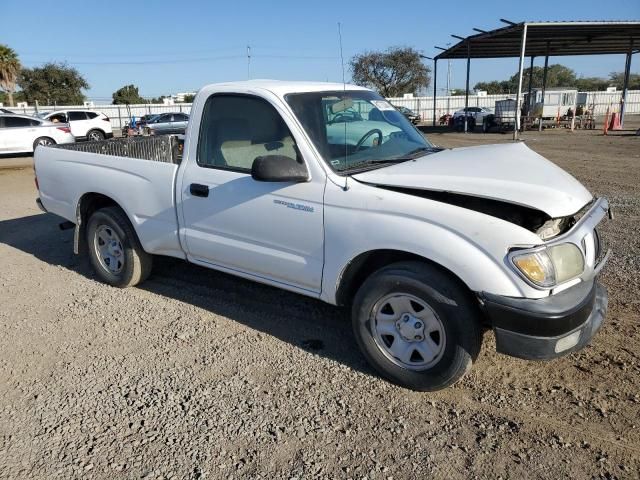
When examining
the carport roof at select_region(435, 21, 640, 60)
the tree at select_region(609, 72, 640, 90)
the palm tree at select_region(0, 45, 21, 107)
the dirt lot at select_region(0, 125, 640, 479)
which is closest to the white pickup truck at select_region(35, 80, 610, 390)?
the dirt lot at select_region(0, 125, 640, 479)

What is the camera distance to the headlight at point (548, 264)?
2756 mm

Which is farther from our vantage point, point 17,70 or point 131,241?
point 17,70

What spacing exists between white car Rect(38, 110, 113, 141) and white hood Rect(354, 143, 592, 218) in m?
23.2

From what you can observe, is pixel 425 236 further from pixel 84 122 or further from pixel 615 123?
pixel 615 123

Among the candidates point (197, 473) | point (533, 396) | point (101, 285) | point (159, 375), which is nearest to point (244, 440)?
point (197, 473)

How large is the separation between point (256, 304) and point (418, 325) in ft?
6.25

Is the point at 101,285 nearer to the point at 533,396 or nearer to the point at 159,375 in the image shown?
the point at 159,375

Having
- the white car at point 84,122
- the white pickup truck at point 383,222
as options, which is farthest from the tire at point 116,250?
the white car at point 84,122

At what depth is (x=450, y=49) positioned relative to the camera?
99.6 feet

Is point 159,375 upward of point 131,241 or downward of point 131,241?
downward

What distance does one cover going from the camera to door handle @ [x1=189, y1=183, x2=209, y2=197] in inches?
160

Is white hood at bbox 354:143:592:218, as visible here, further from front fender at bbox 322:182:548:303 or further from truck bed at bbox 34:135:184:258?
truck bed at bbox 34:135:184:258

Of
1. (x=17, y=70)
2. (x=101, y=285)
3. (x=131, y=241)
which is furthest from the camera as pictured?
(x=17, y=70)

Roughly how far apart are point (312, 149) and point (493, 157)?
1.30 meters
